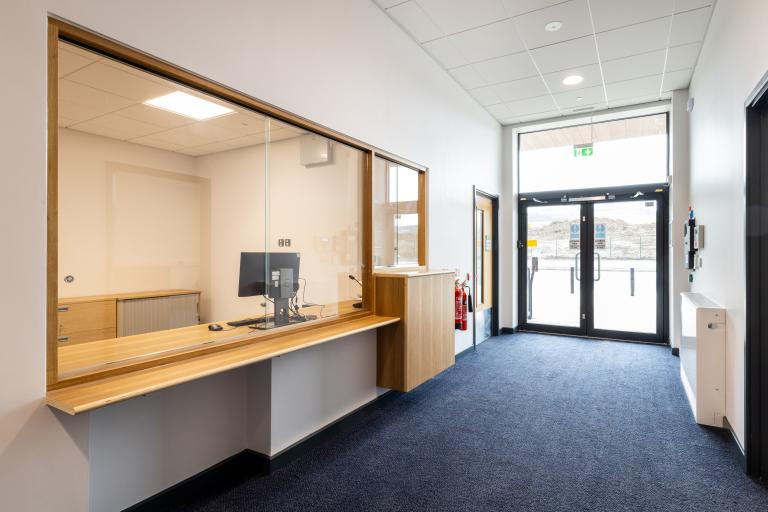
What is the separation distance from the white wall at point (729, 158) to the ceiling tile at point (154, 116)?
3.13 meters

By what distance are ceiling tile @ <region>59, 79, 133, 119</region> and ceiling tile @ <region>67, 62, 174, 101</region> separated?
0.03 metres

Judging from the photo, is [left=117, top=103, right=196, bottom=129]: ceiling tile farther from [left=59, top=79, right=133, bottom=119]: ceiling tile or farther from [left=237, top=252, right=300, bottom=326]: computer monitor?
[left=237, top=252, right=300, bottom=326]: computer monitor

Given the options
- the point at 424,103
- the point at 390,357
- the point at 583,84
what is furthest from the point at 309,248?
the point at 583,84

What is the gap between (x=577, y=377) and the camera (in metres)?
4.18

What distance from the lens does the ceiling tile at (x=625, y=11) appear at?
10.8ft

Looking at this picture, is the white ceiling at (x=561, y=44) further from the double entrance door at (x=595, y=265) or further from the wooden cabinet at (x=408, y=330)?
the wooden cabinet at (x=408, y=330)

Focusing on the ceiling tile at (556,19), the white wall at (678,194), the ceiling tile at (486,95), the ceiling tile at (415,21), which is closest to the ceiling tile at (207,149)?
the ceiling tile at (415,21)

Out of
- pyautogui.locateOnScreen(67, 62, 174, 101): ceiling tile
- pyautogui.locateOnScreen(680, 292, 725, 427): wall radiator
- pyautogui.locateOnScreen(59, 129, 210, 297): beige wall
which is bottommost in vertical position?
pyautogui.locateOnScreen(680, 292, 725, 427): wall radiator

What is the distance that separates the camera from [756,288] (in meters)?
2.30

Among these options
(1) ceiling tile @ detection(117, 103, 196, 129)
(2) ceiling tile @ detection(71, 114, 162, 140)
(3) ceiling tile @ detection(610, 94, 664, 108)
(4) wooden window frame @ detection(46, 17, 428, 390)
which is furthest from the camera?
(3) ceiling tile @ detection(610, 94, 664, 108)

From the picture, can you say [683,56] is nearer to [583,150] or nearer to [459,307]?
[583,150]

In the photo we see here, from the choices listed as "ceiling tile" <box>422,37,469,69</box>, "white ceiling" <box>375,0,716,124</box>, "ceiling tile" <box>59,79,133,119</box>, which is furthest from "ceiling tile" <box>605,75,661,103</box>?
"ceiling tile" <box>59,79,133,119</box>

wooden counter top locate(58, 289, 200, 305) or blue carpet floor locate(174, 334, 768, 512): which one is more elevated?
wooden counter top locate(58, 289, 200, 305)

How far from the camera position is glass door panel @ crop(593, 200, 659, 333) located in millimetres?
5691
